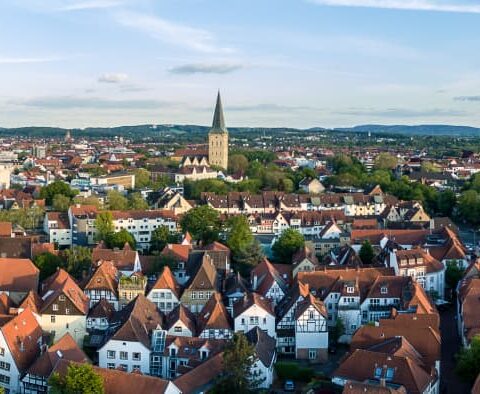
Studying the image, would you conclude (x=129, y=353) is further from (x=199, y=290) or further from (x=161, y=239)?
(x=161, y=239)

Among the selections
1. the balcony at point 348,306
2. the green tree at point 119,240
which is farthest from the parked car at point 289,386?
the green tree at point 119,240

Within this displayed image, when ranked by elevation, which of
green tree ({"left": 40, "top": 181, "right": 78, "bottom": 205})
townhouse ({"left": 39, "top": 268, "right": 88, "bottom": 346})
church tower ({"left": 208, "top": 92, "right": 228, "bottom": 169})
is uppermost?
church tower ({"left": 208, "top": 92, "right": 228, "bottom": 169})

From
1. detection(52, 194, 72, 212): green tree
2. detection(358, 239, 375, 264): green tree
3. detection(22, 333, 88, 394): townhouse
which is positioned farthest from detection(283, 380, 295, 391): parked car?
detection(52, 194, 72, 212): green tree

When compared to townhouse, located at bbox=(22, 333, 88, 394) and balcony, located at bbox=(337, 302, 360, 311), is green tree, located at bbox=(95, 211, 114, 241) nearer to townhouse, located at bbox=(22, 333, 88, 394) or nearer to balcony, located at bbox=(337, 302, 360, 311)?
balcony, located at bbox=(337, 302, 360, 311)

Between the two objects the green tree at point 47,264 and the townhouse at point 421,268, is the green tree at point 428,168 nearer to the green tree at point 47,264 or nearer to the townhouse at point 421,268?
the townhouse at point 421,268

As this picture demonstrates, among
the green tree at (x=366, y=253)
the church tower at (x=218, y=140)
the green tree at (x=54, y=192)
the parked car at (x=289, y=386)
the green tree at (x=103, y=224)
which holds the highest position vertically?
the church tower at (x=218, y=140)

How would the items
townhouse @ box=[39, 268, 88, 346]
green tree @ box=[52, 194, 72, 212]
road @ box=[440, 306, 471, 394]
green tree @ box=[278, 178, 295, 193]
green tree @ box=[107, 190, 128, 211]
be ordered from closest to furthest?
road @ box=[440, 306, 471, 394] → townhouse @ box=[39, 268, 88, 346] → green tree @ box=[52, 194, 72, 212] → green tree @ box=[107, 190, 128, 211] → green tree @ box=[278, 178, 295, 193]
